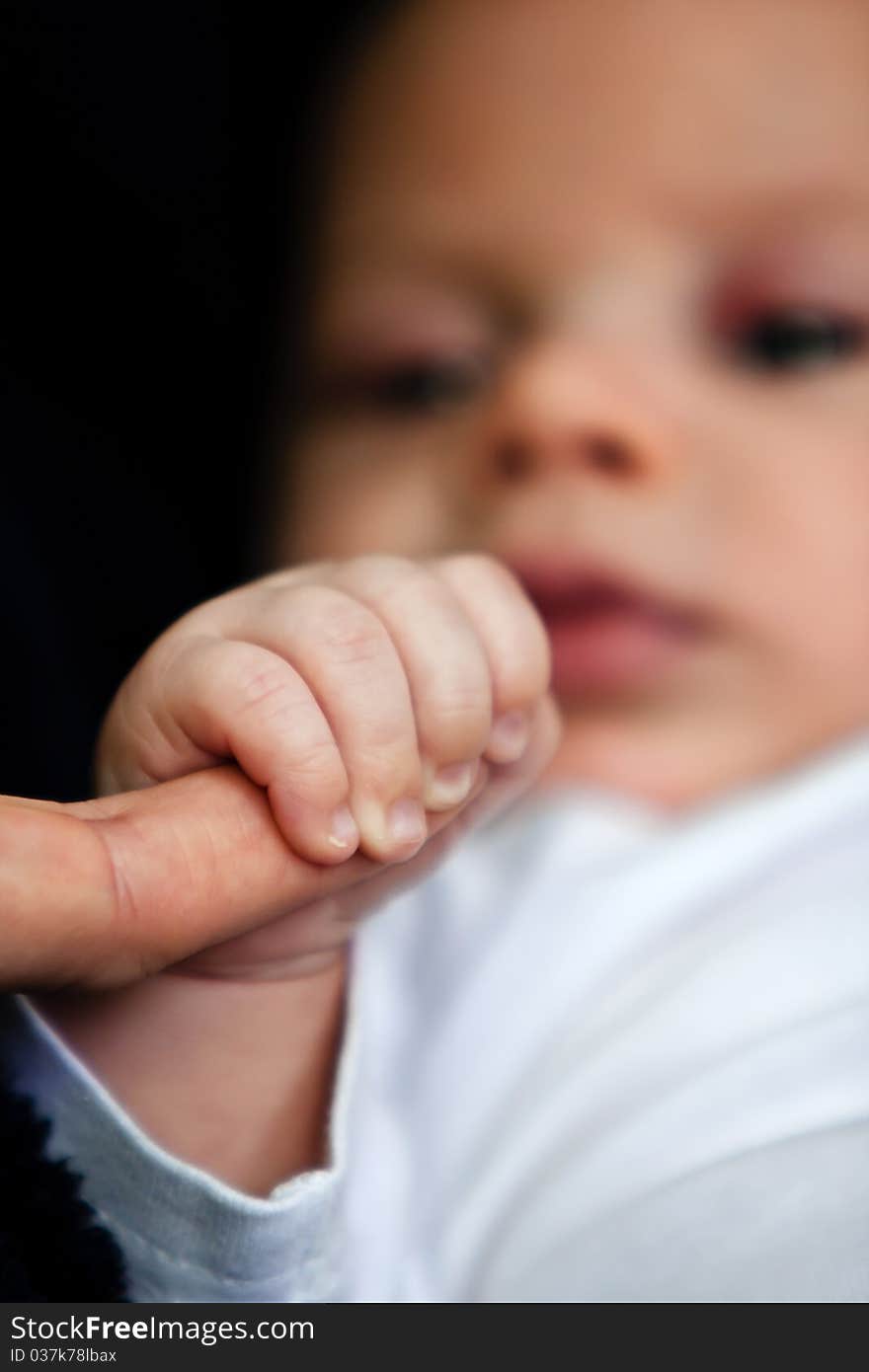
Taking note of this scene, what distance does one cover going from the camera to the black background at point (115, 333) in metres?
0.96

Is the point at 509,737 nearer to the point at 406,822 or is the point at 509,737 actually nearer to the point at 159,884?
the point at 406,822

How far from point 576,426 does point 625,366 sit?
0.30ft

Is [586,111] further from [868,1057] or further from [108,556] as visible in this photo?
[868,1057]

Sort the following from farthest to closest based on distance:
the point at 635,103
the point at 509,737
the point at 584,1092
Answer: the point at 635,103 → the point at 584,1092 → the point at 509,737

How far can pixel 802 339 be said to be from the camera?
3.19ft

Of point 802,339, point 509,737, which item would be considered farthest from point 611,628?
point 509,737

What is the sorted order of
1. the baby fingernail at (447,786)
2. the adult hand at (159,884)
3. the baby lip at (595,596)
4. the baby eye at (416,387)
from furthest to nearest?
the baby eye at (416,387)
the baby lip at (595,596)
the baby fingernail at (447,786)
the adult hand at (159,884)

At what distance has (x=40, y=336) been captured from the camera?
108cm

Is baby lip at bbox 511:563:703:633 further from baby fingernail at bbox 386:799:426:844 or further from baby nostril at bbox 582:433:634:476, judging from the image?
baby fingernail at bbox 386:799:426:844

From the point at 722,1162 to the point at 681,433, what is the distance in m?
0.54

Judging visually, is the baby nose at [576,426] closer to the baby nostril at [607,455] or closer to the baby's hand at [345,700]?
the baby nostril at [607,455]

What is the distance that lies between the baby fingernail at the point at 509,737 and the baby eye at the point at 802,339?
54 centimetres

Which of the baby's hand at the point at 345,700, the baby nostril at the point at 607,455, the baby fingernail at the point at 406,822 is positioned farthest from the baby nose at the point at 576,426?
the baby fingernail at the point at 406,822

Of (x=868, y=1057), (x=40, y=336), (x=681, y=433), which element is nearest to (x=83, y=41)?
(x=40, y=336)
